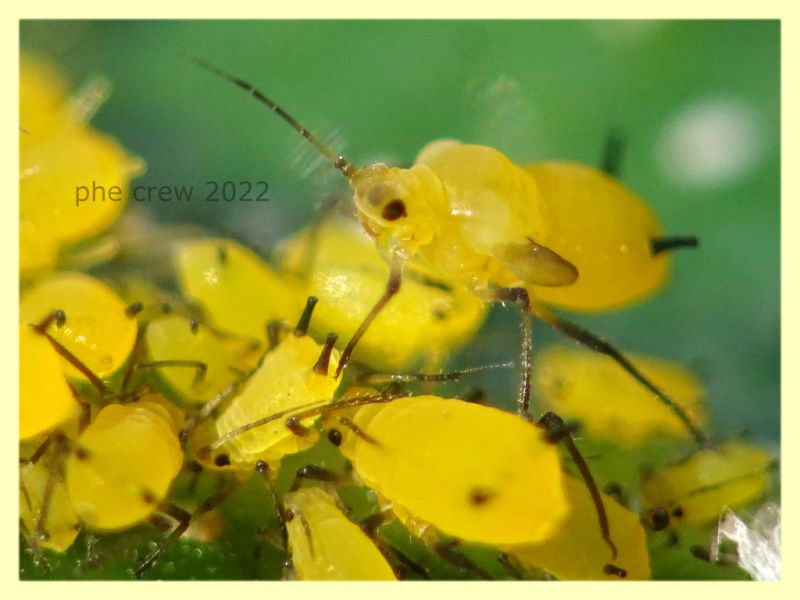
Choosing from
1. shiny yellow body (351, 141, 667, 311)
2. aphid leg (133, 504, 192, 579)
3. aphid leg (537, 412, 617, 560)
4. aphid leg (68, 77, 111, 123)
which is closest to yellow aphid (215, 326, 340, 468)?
aphid leg (133, 504, 192, 579)

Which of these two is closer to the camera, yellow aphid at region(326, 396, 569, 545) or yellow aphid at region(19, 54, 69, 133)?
yellow aphid at region(326, 396, 569, 545)

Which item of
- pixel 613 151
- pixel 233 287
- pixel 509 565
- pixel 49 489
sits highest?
pixel 613 151

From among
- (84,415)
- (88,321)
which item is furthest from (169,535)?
(88,321)

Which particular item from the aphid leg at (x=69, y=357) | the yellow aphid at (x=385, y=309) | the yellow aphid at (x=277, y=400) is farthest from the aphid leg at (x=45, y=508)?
the yellow aphid at (x=385, y=309)

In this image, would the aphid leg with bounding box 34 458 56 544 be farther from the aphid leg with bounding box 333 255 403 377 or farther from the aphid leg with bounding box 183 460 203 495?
the aphid leg with bounding box 333 255 403 377

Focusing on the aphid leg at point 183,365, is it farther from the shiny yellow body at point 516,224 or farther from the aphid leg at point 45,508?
the shiny yellow body at point 516,224

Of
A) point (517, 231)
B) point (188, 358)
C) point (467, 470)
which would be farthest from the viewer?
point (188, 358)

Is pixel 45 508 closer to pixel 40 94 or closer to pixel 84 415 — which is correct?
pixel 84 415
